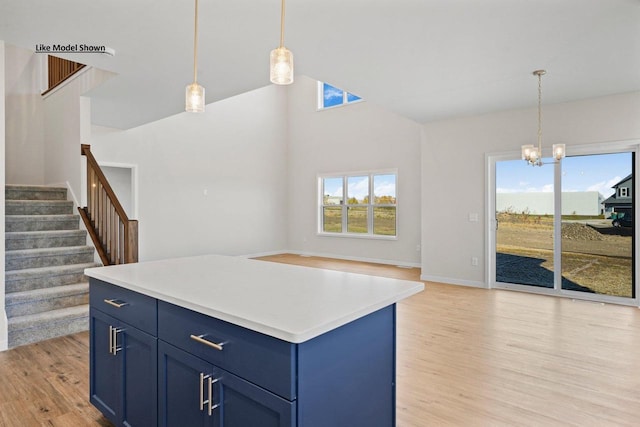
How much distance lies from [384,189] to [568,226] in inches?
142

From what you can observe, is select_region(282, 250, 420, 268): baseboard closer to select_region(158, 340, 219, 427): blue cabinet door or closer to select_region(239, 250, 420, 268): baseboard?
select_region(239, 250, 420, 268): baseboard

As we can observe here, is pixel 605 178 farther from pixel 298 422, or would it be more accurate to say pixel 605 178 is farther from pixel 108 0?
pixel 108 0

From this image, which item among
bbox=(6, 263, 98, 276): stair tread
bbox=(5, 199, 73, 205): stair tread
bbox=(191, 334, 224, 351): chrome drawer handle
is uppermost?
bbox=(5, 199, 73, 205): stair tread

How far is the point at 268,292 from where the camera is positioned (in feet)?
5.30

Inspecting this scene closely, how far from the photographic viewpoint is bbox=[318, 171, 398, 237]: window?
25.8 feet

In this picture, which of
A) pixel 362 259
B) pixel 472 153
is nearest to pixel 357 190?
pixel 362 259

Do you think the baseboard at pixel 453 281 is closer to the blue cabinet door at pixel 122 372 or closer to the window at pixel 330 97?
the window at pixel 330 97

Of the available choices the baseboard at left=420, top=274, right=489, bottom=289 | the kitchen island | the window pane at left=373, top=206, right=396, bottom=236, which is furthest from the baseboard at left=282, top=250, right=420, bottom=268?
the kitchen island

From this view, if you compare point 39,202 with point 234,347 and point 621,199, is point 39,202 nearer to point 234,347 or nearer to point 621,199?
point 234,347

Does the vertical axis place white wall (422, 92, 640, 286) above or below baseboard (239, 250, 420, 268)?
above

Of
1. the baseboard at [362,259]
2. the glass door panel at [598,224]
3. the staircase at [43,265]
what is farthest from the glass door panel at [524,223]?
the staircase at [43,265]

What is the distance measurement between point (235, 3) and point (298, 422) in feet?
8.09

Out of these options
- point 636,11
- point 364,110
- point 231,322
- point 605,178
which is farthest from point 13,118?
point 605,178

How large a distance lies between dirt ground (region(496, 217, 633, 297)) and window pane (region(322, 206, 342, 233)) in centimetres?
384
